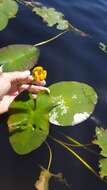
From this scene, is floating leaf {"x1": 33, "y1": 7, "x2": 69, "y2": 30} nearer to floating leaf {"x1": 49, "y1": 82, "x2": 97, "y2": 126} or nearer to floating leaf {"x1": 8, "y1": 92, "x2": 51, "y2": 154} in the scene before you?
floating leaf {"x1": 49, "y1": 82, "x2": 97, "y2": 126}

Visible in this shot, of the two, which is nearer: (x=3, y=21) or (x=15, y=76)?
(x=15, y=76)

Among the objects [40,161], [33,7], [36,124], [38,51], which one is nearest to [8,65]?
[38,51]

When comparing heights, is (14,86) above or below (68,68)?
above

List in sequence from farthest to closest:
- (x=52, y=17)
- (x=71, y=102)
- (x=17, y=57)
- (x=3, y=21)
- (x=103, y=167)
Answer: (x=52, y=17)
(x=3, y=21)
(x=17, y=57)
(x=71, y=102)
(x=103, y=167)

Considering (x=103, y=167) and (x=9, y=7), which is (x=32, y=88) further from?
(x=9, y=7)

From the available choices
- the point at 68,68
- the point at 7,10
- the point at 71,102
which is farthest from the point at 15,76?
the point at 7,10

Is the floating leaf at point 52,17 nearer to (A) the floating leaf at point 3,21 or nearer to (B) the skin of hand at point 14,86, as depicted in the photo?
(A) the floating leaf at point 3,21

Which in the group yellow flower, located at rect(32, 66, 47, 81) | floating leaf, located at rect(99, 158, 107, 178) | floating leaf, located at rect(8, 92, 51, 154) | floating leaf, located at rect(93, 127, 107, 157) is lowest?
floating leaf, located at rect(99, 158, 107, 178)

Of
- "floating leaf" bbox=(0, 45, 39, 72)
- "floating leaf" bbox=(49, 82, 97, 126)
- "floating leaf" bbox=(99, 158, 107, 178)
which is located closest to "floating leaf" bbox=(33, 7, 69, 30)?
"floating leaf" bbox=(0, 45, 39, 72)
